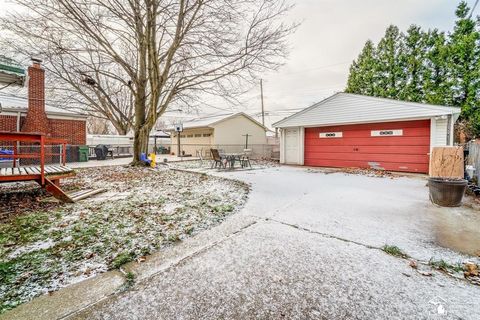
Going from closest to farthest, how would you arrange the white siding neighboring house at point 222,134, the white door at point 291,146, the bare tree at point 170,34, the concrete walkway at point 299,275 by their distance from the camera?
the concrete walkway at point 299,275 < the bare tree at point 170,34 < the white door at point 291,146 < the white siding neighboring house at point 222,134

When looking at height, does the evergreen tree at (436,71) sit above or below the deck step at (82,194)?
above

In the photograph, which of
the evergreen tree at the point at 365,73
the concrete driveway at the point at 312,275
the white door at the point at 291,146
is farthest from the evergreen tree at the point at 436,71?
the concrete driveway at the point at 312,275

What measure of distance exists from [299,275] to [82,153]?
1613cm

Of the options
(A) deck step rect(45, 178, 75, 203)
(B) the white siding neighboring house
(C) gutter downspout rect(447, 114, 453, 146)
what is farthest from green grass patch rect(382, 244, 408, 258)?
(B) the white siding neighboring house

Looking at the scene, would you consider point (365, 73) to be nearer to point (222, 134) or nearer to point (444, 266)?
point (222, 134)

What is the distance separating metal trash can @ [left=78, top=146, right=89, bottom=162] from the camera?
1416cm

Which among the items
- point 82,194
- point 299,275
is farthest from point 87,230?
point 299,275

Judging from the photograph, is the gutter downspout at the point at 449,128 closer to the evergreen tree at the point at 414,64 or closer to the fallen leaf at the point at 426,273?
the fallen leaf at the point at 426,273

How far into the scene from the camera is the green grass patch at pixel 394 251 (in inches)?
99.7

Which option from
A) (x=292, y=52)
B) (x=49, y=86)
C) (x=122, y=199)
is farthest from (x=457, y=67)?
(x=49, y=86)

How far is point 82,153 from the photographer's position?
46.9ft

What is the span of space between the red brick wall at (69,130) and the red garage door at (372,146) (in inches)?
542

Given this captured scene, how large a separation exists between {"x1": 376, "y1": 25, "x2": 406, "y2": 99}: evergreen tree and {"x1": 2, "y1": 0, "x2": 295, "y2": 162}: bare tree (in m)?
14.3

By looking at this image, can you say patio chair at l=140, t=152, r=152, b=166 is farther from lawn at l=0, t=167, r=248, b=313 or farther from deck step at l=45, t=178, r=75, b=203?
deck step at l=45, t=178, r=75, b=203
